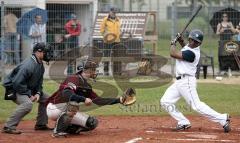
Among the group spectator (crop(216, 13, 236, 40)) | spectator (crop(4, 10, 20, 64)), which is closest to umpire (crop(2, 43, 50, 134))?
spectator (crop(4, 10, 20, 64))

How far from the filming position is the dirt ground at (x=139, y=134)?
11.1 meters

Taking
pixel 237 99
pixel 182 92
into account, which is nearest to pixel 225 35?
pixel 237 99

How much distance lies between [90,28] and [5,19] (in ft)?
8.84

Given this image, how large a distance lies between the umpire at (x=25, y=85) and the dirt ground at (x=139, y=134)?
1.03 ft

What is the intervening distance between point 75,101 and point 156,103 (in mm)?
5522

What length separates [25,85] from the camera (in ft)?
39.2

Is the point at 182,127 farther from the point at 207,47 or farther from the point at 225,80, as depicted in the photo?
the point at 207,47

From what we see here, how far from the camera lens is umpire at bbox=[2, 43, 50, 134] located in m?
11.9

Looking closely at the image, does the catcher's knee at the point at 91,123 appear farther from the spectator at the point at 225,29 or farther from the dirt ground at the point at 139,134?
the spectator at the point at 225,29

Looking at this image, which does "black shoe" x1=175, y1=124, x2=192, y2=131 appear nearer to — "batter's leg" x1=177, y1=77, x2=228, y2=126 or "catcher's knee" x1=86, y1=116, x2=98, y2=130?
"batter's leg" x1=177, y1=77, x2=228, y2=126

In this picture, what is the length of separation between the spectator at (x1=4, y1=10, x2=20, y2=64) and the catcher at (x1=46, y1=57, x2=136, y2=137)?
9743 millimetres

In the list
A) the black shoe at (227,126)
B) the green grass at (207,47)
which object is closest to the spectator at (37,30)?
the green grass at (207,47)

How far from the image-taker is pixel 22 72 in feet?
38.9

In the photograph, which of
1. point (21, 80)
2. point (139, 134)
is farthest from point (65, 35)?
point (139, 134)
